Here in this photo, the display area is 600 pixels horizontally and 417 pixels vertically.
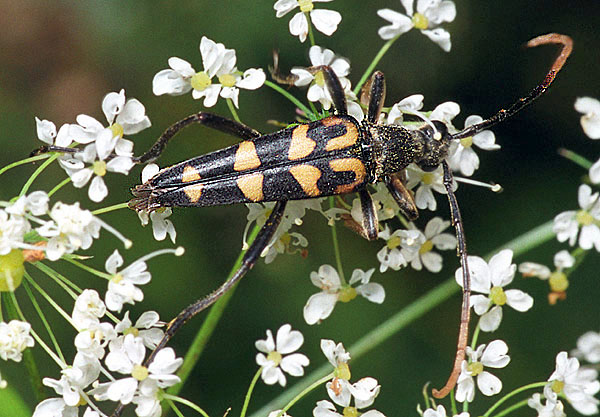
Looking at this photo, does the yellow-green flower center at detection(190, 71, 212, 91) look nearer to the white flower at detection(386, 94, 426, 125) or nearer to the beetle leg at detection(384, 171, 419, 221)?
the white flower at detection(386, 94, 426, 125)

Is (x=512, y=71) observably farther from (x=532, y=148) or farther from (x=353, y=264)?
(x=353, y=264)

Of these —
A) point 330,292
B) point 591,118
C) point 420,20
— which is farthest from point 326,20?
point 591,118

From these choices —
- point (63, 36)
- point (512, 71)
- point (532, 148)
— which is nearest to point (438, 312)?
point (532, 148)

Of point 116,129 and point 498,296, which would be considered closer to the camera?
point 116,129

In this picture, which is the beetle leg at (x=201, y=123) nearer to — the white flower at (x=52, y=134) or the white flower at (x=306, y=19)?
the white flower at (x=52, y=134)

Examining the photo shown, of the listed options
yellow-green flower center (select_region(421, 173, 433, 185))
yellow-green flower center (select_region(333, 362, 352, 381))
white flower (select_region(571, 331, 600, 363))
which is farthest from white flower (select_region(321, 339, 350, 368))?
white flower (select_region(571, 331, 600, 363))

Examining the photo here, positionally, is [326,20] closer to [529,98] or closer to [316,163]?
[316,163]
